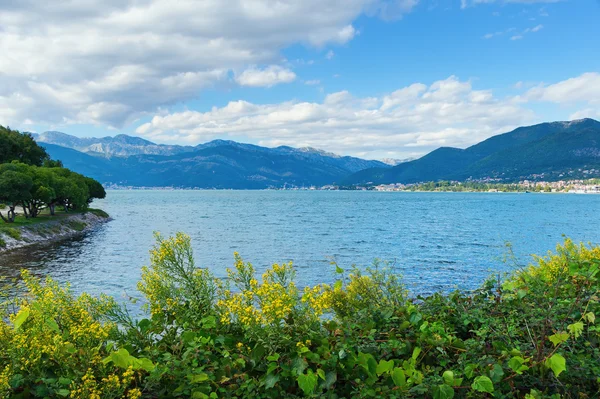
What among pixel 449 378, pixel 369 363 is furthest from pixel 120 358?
pixel 449 378

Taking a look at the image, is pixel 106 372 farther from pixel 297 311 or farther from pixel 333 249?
pixel 333 249

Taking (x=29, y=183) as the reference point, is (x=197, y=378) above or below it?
below

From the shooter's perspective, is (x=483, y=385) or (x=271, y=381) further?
(x=271, y=381)

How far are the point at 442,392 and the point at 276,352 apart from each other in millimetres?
2029

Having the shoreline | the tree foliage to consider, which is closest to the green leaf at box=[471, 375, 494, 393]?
the shoreline

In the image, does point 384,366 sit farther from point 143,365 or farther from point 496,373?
point 143,365

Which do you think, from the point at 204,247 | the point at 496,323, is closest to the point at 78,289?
the point at 204,247

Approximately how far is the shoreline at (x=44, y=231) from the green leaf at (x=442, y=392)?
2436 inches

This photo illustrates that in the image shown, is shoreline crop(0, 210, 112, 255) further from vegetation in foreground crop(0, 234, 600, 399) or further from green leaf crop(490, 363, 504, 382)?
green leaf crop(490, 363, 504, 382)

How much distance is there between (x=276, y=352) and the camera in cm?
483

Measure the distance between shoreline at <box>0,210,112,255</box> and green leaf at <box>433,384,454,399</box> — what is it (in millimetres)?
61863

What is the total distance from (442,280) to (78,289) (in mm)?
34549

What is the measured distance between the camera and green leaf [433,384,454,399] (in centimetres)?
388

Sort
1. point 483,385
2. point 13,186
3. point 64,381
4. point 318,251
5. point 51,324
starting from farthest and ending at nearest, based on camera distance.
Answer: point 13,186, point 318,251, point 51,324, point 483,385, point 64,381
